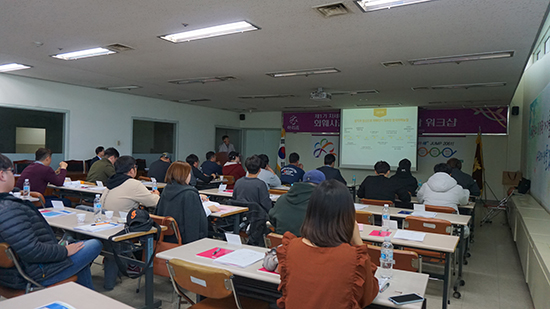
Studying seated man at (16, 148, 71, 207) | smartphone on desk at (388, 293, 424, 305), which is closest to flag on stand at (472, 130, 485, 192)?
smartphone on desk at (388, 293, 424, 305)

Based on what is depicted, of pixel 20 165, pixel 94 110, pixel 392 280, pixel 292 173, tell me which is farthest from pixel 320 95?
pixel 20 165

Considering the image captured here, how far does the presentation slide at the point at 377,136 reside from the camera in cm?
973

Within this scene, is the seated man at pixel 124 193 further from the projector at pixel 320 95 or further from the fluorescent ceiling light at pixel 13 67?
the projector at pixel 320 95

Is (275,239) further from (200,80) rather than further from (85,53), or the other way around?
(200,80)

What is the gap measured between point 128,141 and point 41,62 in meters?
3.44

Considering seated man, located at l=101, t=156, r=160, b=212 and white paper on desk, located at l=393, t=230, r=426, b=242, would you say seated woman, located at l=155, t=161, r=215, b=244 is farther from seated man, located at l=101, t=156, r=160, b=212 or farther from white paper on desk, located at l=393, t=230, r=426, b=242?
white paper on desk, located at l=393, t=230, r=426, b=242

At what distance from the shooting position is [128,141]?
29.4 ft

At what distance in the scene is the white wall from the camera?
711 centimetres

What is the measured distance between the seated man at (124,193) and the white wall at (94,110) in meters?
4.88

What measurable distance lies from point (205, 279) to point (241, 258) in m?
0.40

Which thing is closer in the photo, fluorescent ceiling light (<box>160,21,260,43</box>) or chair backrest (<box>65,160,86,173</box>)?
fluorescent ceiling light (<box>160,21,260,43</box>)

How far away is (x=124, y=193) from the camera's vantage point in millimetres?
3590

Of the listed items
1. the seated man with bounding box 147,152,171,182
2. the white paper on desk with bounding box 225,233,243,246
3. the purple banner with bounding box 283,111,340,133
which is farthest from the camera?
→ the purple banner with bounding box 283,111,340,133

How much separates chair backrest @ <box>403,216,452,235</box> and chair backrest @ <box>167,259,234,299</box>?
2417 mm
